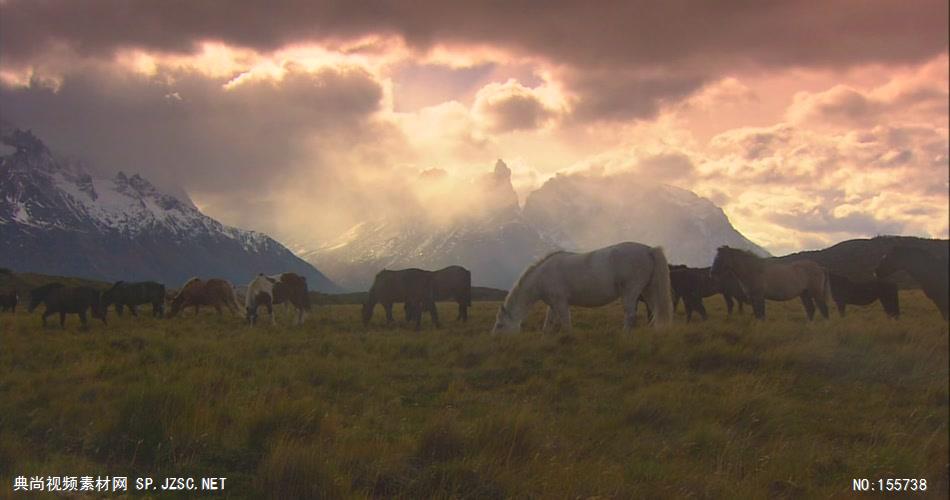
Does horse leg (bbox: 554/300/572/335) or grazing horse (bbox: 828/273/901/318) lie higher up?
grazing horse (bbox: 828/273/901/318)

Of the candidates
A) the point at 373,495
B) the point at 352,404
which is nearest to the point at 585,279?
the point at 352,404

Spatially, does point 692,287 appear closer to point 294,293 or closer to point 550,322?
point 550,322

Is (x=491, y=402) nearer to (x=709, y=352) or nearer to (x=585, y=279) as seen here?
(x=709, y=352)

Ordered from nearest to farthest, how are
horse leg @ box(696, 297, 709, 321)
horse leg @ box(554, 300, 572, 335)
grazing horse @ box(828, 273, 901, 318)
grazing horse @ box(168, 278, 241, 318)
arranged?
grazing horse @ box(828, 273, 901, 318)
horse leg @ box(554, 300, 572, 335)
horse leg @ box(696, 297, 709, 321)
grazing horse @ box(168, 278, 241, 318)

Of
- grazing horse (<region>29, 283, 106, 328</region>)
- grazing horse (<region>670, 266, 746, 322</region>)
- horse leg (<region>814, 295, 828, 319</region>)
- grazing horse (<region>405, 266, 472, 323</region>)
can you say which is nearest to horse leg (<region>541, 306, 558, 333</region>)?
grazing horse (<region>670, 266, 746, 322</region>)

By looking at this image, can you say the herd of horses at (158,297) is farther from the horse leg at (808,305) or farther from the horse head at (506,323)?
the horse leg at (808,305)

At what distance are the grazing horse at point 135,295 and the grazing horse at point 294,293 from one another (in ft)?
26.2

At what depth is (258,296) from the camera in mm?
26328

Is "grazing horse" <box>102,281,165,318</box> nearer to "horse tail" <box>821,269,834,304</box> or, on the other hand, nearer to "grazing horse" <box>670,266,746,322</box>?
"grazing horse" <box>670,266,746,322</box>

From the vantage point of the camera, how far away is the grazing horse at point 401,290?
23.0m

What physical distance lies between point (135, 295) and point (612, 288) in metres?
26.8

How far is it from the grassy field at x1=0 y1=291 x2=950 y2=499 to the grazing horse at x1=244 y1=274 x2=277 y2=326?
42.4 ft

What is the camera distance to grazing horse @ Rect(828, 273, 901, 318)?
333cm

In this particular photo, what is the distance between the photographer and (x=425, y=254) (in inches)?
2404
